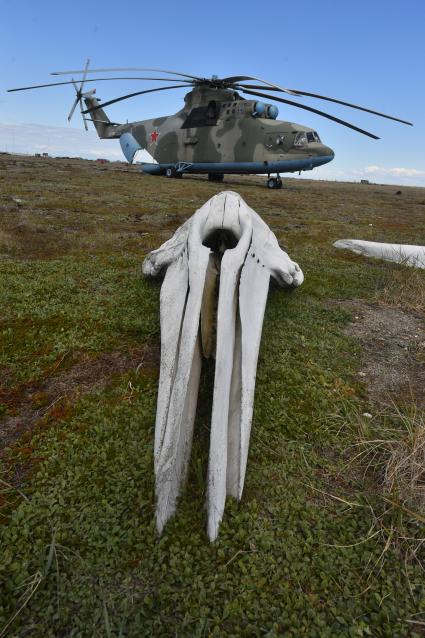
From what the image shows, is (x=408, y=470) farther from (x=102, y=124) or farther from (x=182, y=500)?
(x=102, y=124)

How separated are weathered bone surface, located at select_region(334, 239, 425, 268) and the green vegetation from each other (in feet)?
15.5

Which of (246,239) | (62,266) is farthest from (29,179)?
(246,239)

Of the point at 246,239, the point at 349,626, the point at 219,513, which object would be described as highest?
the point at 246,239

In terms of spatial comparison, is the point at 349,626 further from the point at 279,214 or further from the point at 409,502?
the point at 279,214

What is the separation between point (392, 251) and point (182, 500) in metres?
9.98

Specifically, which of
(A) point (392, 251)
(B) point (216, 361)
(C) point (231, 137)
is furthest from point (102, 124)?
(B) point (216, 361)

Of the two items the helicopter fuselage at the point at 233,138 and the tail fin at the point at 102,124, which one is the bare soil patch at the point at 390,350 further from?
the tail fin at the point at 102,124

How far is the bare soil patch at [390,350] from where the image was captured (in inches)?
194

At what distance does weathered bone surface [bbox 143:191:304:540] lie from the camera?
3.03 m

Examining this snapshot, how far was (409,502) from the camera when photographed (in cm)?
321

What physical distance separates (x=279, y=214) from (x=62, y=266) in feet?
35.8

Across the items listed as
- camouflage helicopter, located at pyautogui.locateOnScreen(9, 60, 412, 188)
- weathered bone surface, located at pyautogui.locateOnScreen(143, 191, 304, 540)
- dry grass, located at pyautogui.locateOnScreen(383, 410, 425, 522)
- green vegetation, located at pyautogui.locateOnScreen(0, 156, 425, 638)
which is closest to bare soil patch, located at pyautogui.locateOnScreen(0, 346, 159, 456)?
green vegetation, located at pyautogui.locateOnScreen(0, 156, 425, 638)

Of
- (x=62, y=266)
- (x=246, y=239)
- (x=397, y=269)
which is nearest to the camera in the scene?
(x=246, y=239)

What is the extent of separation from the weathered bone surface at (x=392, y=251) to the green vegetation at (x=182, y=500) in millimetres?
4731
